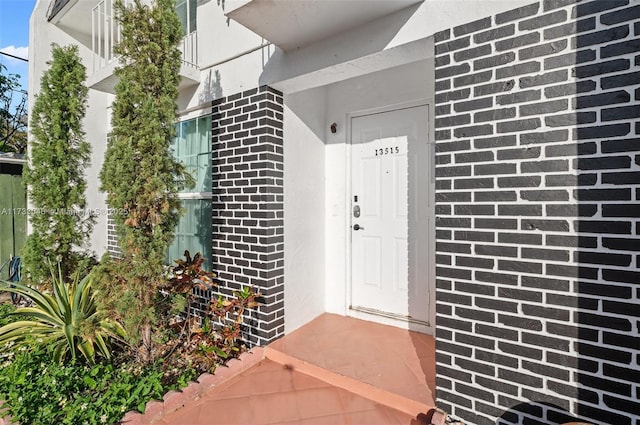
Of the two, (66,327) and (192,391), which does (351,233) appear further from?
(66,327)

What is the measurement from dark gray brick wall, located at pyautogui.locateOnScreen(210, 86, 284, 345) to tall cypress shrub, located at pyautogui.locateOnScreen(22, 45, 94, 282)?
2.08 metres

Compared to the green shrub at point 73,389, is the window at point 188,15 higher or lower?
higher

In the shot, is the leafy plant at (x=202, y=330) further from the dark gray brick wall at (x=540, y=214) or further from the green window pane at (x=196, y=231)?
the dark gray brick wall at (x=540, y=214)

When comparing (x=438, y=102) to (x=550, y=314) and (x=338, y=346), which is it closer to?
(x=550, y=314)

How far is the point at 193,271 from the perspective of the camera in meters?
2.95

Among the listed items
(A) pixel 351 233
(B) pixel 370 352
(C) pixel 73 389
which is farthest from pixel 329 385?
(C) pixel 73 389

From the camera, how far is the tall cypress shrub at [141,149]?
95.8 inches

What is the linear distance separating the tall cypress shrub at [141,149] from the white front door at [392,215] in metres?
2.03

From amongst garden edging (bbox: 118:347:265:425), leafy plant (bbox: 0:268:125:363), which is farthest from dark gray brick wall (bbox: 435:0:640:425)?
leafy plant (bbox: 0:268:125:363)

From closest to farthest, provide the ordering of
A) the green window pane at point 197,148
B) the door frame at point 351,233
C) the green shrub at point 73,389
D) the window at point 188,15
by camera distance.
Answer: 1. the green shrub at point 73,389
2. the door frame at point 351,233
3. the green window pane at point 197,148
4. the window at point 188,15

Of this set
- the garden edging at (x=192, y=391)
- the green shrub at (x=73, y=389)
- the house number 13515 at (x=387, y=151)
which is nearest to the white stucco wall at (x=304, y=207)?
the garden edging at (x=192, y=391)

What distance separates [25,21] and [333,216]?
20.1ft

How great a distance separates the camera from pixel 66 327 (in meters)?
2.77

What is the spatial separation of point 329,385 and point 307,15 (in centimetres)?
288
